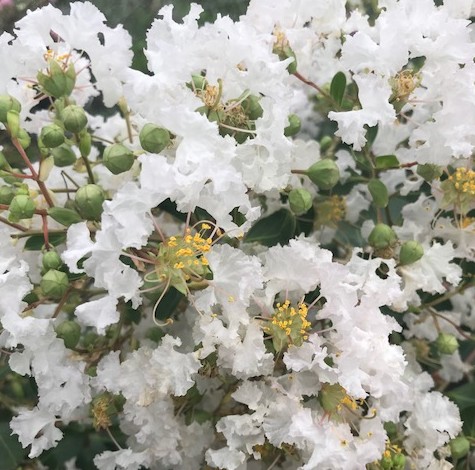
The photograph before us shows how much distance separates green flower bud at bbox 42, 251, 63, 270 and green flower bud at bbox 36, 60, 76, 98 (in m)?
0.23

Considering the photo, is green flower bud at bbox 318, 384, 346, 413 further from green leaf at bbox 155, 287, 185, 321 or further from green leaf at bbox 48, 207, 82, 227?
green leaf at bbox 48, 207, 82, 227

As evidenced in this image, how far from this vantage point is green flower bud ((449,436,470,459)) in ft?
3.76

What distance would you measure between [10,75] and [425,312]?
782 mm

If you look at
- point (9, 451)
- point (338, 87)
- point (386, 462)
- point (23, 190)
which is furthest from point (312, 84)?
point (9, 451)

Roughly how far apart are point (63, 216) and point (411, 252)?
0.51 meters

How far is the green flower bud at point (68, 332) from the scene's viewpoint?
1.01m

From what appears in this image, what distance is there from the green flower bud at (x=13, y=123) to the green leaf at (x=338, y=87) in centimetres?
47

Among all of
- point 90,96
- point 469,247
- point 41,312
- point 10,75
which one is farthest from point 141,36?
point 469,247

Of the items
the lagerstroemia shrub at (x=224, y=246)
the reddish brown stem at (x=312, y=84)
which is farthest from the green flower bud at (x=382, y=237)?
the reddish brown stem at (x=312, y=84)

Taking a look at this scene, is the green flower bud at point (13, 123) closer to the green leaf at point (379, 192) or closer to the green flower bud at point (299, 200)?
the green flower bud at point (299, 200)

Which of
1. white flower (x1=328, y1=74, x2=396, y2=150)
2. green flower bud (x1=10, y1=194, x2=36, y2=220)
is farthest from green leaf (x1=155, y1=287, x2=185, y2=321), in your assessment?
white flower (x1=328, y1=74, x2=396, y2=150)

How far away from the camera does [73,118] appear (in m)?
1.01

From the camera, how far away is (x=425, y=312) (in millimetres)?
1271

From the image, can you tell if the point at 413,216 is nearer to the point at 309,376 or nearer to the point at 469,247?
the point at 469,247
